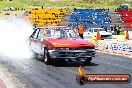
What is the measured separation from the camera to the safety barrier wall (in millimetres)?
23109

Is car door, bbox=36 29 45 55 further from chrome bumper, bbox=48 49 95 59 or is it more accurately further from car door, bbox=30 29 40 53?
chrome bumper, bbox=48 49 95 59

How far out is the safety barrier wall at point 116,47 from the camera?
75.8 ft

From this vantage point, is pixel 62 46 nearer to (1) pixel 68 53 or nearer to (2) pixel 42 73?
(1) pixel 68 53

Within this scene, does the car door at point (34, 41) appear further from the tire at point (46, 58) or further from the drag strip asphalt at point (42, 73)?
the tire at point (46, 58)

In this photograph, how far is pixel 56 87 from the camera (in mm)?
10547

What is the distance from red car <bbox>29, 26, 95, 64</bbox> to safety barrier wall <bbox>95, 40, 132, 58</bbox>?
6193 millimetres

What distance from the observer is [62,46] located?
1591cm

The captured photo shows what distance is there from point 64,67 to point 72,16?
1797 inches

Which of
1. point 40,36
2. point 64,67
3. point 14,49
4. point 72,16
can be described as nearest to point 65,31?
point 40,36

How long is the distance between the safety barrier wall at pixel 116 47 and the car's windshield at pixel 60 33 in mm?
6144

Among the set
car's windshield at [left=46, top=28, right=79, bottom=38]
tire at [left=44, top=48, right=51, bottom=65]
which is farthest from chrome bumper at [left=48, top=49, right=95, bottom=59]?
car's windshield at [left=46, top=28, right=79, bottom=38]

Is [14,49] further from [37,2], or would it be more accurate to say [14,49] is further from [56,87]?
[37,2]

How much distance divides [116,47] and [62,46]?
9.39 meters

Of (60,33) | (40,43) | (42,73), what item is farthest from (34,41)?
(42,73)
